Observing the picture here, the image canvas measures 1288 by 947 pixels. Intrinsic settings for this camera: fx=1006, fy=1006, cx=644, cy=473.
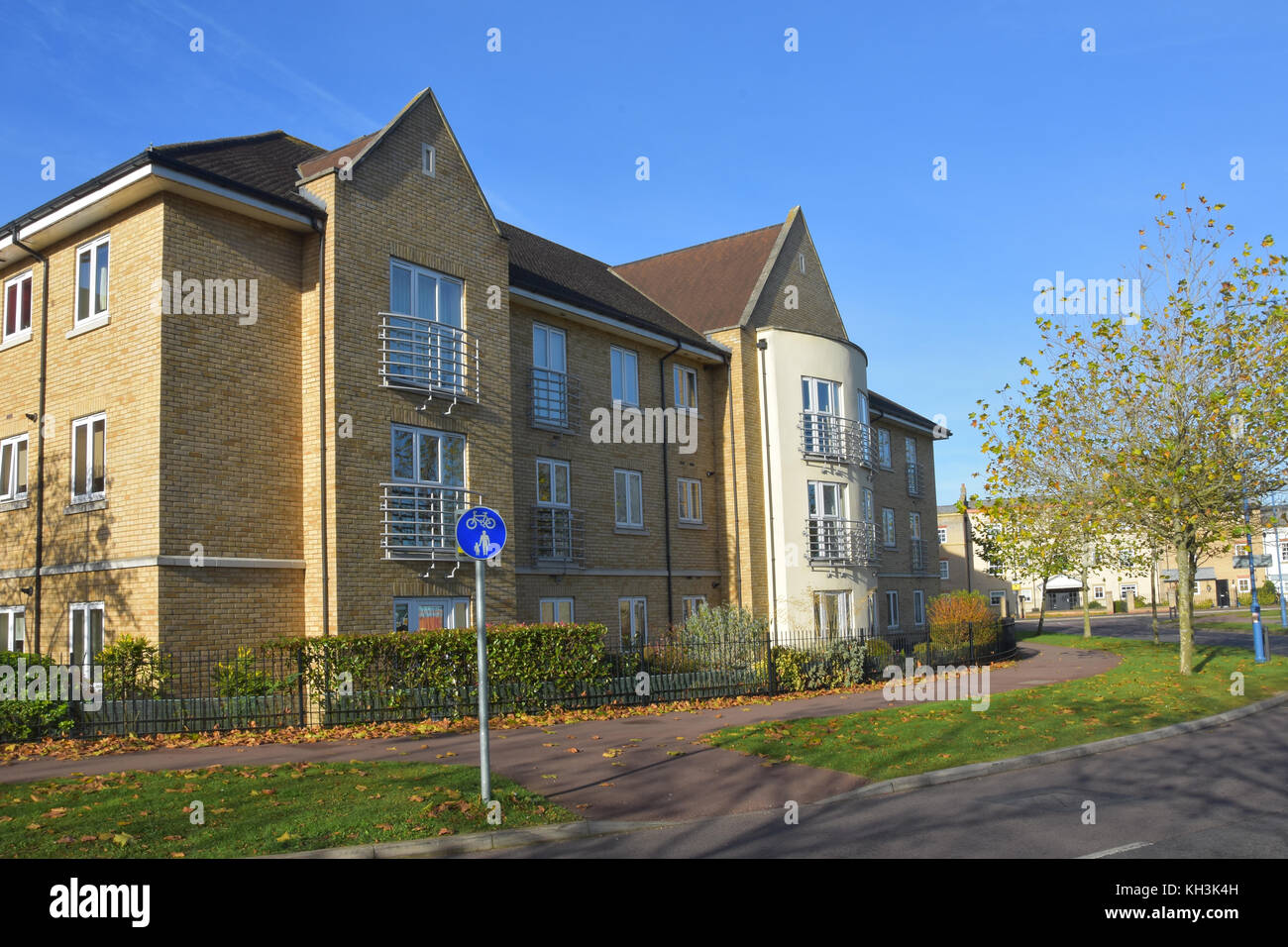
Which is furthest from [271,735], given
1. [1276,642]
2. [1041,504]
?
[1276,642]

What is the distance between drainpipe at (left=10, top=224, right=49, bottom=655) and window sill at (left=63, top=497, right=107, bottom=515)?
33.3 inches

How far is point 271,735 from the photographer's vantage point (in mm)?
13938

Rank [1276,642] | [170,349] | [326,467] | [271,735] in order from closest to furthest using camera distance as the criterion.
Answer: [271,735] → [170,349] → [326,467] → [1276,642]

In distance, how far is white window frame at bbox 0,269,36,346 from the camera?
18297 mm

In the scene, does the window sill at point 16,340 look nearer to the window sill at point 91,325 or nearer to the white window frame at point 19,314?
the white window frame at point 19,314

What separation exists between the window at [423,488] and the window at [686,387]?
28.6 ft

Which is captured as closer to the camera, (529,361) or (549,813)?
(549,813)

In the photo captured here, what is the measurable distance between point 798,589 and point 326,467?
1411cm

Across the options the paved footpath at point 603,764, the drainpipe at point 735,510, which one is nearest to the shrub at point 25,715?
the paved footpath at point 603,764

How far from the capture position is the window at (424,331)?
17.8 metres

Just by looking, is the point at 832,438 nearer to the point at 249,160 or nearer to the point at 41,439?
the point at 249,160

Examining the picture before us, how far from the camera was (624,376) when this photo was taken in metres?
24.8

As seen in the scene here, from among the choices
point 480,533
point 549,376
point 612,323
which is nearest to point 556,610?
point 549,376
